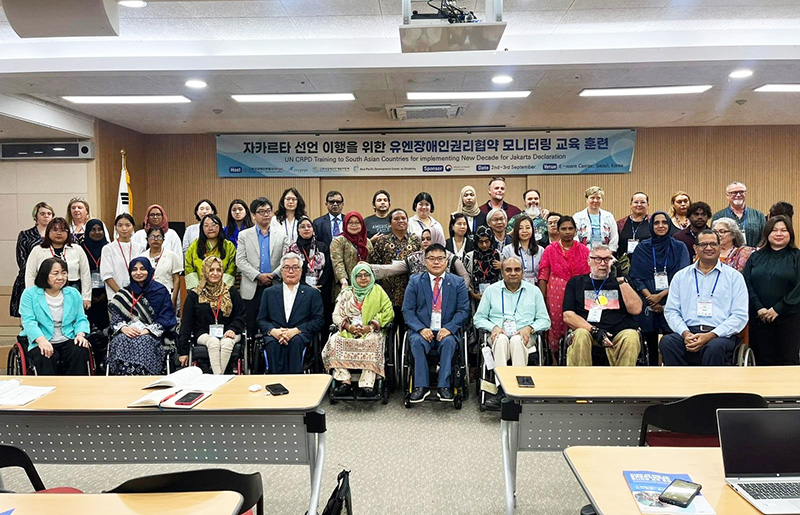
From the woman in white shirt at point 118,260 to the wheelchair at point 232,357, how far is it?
45.0 inches

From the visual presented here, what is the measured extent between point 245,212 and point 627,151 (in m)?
5.94

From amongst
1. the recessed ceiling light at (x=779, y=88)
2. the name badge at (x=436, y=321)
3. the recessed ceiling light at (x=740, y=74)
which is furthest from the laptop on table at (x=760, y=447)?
the recessed ceiling light at (x=779, y=88)

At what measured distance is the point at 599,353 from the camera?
13.1 ft

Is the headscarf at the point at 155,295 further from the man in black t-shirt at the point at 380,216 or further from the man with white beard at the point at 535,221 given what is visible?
the man with white beard at the point at 535,221

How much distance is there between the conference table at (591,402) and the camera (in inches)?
87.7

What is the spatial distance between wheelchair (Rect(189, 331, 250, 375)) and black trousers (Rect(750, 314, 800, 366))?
13.5ft

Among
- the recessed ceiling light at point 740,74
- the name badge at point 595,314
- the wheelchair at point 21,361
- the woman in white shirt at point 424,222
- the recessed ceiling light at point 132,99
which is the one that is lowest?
the wheelchair at point 21,361

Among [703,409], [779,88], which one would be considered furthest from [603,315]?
[779,88]

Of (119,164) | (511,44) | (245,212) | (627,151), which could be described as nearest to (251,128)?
(119,164)

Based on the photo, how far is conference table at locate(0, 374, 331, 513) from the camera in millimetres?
2213

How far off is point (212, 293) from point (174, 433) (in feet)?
6.95

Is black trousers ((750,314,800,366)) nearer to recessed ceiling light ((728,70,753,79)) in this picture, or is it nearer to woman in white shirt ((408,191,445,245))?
recessed ceiling light ((728,70,753,79))

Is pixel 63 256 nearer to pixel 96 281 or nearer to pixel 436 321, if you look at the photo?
pixel 96 281

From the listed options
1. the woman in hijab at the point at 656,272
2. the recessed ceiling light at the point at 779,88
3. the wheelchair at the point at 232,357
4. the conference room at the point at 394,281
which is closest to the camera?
the conference room at the point at 394,281
